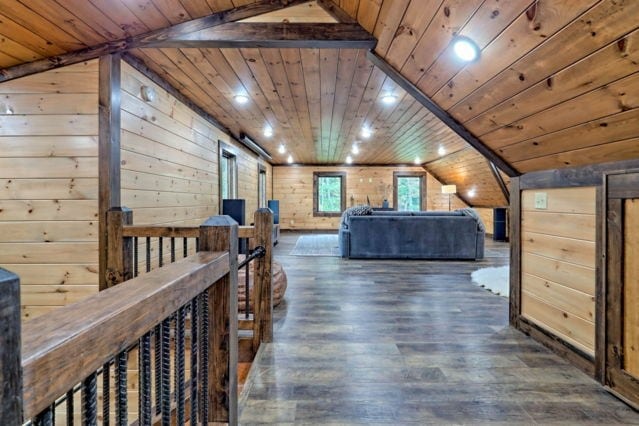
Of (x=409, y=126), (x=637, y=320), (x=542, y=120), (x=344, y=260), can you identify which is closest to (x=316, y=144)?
(x=409, y=126)

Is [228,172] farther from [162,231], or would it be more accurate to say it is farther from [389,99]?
[162,231]

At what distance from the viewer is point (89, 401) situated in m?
0.59

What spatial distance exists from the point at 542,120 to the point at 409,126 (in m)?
3.42

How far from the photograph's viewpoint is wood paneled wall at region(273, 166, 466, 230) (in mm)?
10195

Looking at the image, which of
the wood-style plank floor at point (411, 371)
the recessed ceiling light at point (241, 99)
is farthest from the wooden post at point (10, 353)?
the recessed ceiling light at point (241, 99)

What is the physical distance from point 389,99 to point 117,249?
10.0 feet

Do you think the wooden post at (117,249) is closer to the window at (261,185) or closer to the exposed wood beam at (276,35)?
the exposed wood beam at (276,35)

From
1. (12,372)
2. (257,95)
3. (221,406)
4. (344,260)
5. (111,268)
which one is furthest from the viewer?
(344,260)

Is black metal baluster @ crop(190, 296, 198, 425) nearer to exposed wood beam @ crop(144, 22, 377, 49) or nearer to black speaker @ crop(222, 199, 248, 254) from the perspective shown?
exposed wood beam @ crop(144, 22, 377, 49)

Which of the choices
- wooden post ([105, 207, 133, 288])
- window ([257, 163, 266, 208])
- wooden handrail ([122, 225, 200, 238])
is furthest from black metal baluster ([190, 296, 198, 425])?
window ([257, 163, 266, 208])

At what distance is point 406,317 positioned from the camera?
278 cm

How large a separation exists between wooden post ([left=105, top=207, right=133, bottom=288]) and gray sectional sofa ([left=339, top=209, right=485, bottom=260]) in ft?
11.5

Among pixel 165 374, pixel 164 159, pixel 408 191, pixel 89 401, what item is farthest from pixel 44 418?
pixel 408 191

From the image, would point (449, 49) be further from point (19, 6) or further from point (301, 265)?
point (301, 265)
